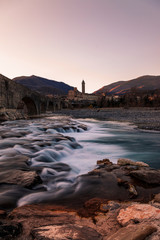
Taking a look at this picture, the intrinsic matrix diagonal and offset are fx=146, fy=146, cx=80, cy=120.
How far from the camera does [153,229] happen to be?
4.41ft

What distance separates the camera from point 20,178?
310 cm

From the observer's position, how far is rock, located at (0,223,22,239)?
4.76ft

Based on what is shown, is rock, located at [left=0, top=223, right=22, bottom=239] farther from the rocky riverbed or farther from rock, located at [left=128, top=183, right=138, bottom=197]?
rock, located at [left=128, top=183, right=138, bottom=197]

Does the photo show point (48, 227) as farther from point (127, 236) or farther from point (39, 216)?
point (127, 236)

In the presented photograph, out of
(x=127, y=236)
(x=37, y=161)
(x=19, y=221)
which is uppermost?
(x=127, y=236)

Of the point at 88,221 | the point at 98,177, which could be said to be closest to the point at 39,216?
the point at 88,221

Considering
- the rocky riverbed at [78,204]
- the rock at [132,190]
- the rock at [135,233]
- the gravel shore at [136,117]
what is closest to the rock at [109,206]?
the rocky riverbed at [78,204]

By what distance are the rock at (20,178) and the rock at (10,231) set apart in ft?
4.32

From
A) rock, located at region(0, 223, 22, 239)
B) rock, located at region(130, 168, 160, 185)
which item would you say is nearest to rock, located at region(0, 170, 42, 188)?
rock, located at region(0, 223, 22, 239)

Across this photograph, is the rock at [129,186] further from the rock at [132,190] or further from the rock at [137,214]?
the rock at [137,214]

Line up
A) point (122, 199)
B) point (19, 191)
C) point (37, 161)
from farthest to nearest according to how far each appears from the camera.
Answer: point (37, 161) → point (19, 191) → point (122, 199)

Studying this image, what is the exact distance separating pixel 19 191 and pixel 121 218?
1.89 meters

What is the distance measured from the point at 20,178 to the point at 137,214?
93.8 inches

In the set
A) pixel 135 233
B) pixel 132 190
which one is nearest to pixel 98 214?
pixel 135 233
